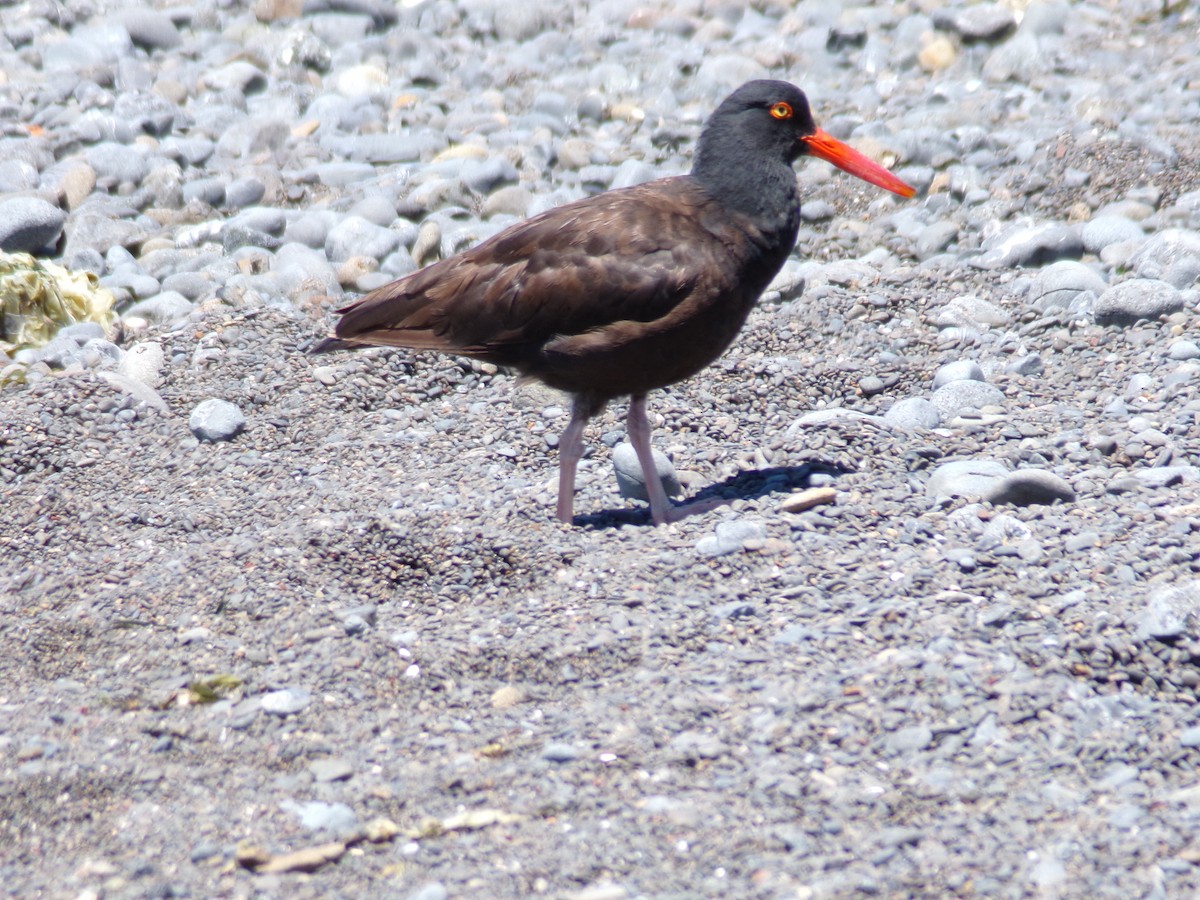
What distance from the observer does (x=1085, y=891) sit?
279cm

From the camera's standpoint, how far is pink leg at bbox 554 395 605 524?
4895mm

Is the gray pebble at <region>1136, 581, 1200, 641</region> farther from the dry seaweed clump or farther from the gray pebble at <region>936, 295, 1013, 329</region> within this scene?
the dry seaweed clump

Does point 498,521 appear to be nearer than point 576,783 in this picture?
No

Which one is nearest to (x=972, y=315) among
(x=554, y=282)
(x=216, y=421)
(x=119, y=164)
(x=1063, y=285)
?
(x=1063, y=285)

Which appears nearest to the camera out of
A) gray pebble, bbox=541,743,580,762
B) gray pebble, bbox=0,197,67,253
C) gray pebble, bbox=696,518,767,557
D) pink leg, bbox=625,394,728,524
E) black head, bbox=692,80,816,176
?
gray pebble, bbox=541,743,580,762

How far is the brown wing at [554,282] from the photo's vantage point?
4.81m

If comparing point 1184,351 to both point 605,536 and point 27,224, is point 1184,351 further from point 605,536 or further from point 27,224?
point 27,224

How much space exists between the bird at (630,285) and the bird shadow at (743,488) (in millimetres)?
124

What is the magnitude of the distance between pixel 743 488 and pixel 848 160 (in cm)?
155

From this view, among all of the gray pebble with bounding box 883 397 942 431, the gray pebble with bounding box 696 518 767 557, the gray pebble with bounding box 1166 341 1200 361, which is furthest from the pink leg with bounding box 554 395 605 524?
the gray pebble with bounding box 1166 341 1200 361

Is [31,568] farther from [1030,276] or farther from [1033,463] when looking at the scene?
[1030,276]

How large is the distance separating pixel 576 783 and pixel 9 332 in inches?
188

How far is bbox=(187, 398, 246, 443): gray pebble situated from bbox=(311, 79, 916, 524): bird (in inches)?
25.1

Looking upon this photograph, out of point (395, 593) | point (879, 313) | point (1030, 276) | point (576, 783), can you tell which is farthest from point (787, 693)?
point (1030, 276)
